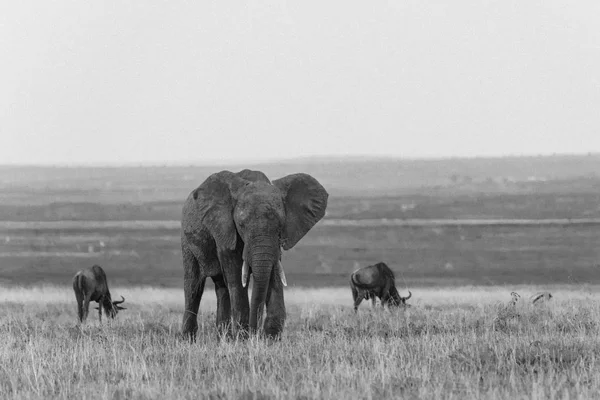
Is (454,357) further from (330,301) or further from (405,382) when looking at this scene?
(330,301)

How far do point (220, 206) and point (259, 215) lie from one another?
3.12 ft

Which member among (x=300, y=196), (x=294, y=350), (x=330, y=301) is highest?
(x=300, y=196)

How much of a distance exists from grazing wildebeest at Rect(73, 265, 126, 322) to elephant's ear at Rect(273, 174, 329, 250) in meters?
8.19

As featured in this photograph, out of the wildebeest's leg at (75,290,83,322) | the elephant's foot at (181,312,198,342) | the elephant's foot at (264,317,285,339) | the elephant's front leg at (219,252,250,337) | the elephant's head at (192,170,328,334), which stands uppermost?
the elephant's head at (192,170,328,334)

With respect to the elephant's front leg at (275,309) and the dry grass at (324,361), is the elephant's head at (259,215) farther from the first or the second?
the dry grass at (324,361)

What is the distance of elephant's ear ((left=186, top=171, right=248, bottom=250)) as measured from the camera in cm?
1320

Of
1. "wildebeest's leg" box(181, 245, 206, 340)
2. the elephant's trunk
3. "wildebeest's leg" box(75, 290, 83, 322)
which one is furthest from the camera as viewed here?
"wildebeest's leg" box(75, 290, 83, 322)

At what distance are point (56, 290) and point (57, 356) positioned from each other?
15.9 metres

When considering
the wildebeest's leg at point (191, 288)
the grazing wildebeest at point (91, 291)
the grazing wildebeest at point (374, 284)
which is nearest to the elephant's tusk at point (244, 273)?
the wildebeest's leg at point (191, 288)

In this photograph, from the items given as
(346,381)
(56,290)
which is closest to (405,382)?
(346,381)

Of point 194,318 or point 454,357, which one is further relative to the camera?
point 194,318

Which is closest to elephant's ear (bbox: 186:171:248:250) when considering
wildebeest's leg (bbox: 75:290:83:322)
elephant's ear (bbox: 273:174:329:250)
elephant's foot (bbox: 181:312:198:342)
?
elephant's ear (bbox: 273:174:329:250)

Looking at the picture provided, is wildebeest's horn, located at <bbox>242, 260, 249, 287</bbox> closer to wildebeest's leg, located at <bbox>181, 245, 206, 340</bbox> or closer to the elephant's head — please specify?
the elephant's head

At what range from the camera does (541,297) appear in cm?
2162
